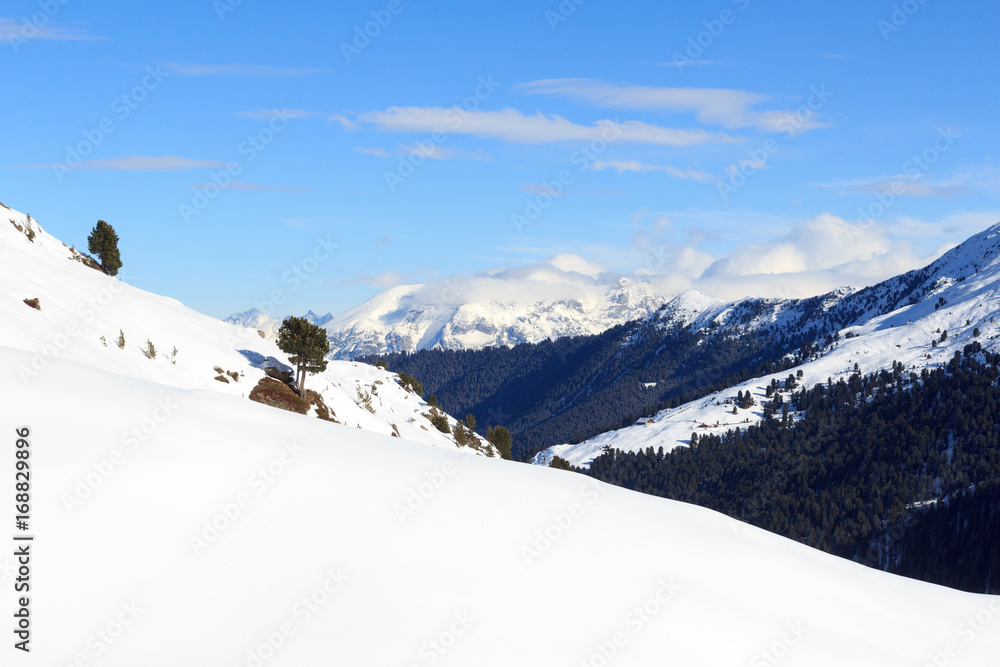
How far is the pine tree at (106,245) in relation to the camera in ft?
249

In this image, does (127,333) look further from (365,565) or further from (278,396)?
(365,565)

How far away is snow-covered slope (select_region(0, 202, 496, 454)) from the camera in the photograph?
133ft

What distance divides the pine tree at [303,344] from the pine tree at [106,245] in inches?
1024

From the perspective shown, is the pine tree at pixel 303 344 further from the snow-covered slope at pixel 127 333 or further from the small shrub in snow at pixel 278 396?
the snow-covered slope at pixel 127 333

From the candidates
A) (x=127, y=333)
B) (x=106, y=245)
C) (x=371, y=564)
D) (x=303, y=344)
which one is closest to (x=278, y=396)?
(x=303, y=344)

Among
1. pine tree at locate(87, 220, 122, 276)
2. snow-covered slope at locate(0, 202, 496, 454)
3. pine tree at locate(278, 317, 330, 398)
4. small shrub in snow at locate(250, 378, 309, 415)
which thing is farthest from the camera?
pine tree at locate(87, 220, 122, 276)

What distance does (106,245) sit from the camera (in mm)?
75812

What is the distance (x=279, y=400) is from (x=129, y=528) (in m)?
48.6

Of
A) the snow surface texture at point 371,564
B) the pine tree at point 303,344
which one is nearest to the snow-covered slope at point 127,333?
the pine tree at point 303,344

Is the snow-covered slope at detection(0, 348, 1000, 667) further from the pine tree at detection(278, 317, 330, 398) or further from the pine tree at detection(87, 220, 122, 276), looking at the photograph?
the pine tree at detection(87, 220, 122, 276)

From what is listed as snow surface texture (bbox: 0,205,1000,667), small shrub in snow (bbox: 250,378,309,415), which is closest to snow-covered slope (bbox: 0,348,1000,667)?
snow surface texture (bbox: 0,205,1000,667)

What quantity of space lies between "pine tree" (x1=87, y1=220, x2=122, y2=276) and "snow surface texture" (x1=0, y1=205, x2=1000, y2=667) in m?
66.5

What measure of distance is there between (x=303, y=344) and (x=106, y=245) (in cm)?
3080

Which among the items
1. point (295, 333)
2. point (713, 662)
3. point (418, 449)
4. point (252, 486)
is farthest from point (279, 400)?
point (713, 662)
